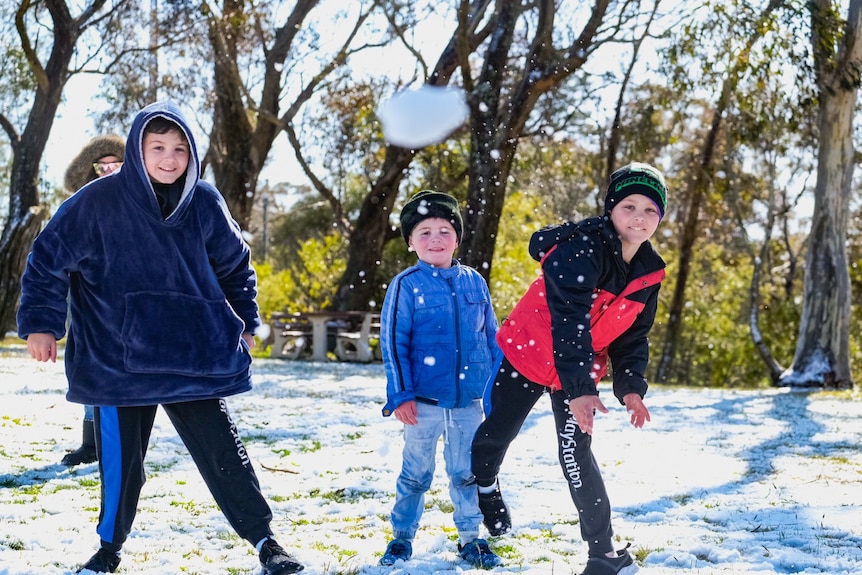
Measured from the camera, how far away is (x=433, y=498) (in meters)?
4.54

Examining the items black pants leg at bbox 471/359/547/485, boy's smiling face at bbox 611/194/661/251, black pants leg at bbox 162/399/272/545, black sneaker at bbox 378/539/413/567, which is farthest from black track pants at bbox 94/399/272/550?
boy's smiling face at bbox 611/194/661/251

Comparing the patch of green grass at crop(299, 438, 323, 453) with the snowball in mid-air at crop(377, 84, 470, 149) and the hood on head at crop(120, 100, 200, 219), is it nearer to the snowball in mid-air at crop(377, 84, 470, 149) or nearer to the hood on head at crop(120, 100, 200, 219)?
the hood on head at crop(120, 100, 200, 219)

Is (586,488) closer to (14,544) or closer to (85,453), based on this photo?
(14,544)

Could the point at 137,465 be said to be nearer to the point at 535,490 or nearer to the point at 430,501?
the point at 430,501

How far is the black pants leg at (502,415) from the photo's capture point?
10.8 ft

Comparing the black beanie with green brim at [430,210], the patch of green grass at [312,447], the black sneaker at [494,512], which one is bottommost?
the patch of green grass at [312,447]

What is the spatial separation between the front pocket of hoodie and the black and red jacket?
1020mm

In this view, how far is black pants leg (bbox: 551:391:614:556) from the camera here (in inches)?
120

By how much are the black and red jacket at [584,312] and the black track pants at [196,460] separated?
1039 millimetres

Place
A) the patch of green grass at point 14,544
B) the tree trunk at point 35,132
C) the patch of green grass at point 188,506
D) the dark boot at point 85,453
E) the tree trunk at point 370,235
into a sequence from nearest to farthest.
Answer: the patch of green grass at point 14,544 < the patch of green grass at point 188,506 < the dark boot at point 85,453 < the tree trunk at point 35,132 < the tree trunk at point 370,235

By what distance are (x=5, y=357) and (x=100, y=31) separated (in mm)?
11615

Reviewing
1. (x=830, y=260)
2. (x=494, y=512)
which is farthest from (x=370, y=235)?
(x=494, y=512)

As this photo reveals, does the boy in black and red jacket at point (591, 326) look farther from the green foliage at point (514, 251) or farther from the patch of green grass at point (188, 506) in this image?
the green foliage at point (514, 251)

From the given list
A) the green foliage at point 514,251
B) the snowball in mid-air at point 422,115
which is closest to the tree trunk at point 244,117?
the snowball in mid-air at point 422,115
